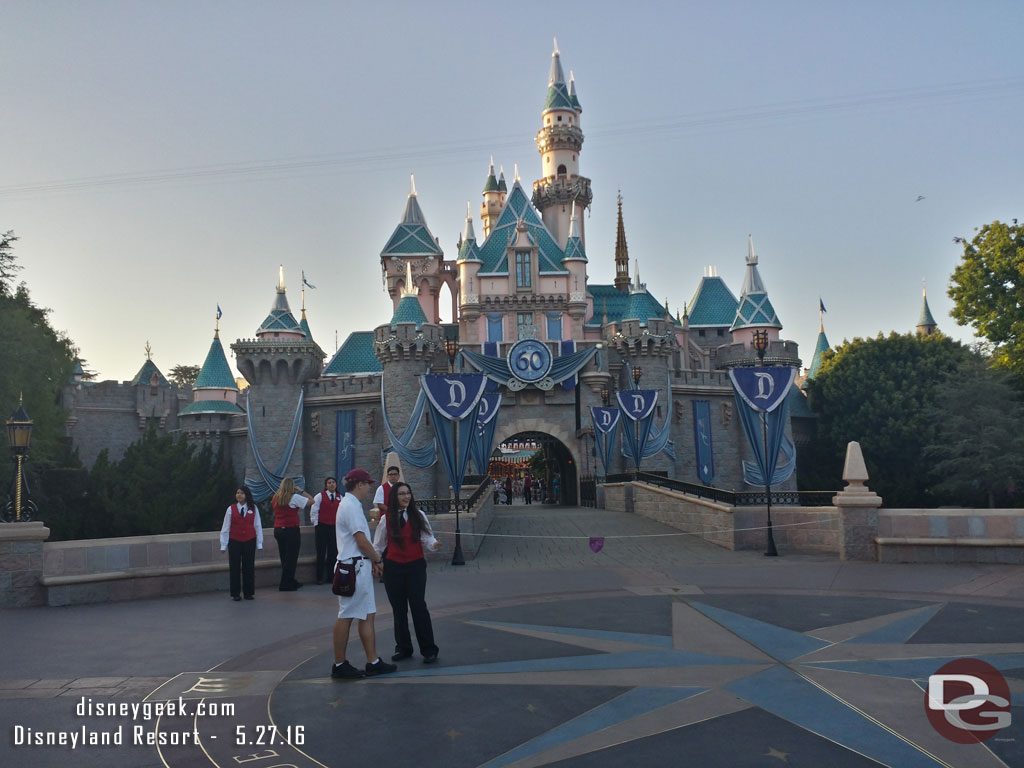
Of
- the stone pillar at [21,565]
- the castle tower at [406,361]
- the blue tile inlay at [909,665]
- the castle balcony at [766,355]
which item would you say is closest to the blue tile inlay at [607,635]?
the blue tile inlay at [909,665]

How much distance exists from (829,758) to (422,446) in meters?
30.7

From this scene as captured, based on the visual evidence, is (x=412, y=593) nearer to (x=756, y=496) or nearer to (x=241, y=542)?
(x=241, y=542)

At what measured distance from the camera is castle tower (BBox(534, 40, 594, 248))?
4916cm

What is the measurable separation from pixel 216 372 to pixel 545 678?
133 feet

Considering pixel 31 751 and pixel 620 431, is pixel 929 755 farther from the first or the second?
pixel 620 431

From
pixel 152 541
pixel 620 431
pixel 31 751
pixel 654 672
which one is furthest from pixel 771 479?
pixel 620 431

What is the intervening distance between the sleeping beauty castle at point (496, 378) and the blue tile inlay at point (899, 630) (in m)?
21.3

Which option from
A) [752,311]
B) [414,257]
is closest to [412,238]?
[414,257]

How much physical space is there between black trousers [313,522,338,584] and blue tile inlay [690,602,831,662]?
5467 millimetres

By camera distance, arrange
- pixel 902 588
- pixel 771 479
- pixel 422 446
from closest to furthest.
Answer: pixel 902 588
pixel 771 479
pixel 422 446

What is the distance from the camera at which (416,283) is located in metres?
46.3

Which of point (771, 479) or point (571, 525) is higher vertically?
point (771, 479)

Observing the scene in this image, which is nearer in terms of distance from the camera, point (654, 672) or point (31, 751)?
point (31, 751)

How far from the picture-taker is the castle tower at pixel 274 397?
37500 millimetres
